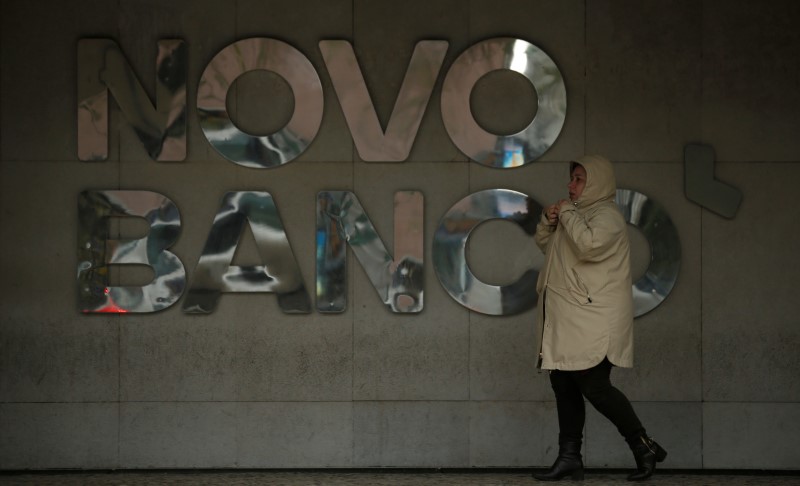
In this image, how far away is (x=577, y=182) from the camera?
18.4 feet

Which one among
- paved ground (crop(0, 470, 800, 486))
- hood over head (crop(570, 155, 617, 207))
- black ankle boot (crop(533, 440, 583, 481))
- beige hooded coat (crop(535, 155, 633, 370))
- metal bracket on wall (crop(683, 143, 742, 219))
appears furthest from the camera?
metal bracket on wall (crop(683, 143, 742, 219))

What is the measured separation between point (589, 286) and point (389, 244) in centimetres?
147

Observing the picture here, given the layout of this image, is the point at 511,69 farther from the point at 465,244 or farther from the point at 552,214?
the point at 552,214

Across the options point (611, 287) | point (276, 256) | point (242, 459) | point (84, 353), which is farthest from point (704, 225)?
point (84, 353)

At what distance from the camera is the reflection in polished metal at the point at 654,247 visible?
252 inches

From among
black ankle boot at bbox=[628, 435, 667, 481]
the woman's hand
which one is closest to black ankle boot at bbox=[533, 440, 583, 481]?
black ankle boot at bbox=[628, 435, 667, 481]

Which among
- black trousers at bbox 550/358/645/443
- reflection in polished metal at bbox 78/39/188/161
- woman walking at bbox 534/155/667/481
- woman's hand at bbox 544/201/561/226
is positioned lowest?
black trousers at bbox 550/358/645/443

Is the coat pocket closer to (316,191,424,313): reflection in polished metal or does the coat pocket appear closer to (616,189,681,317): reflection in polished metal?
(616,189,681,317): reflection in polished metal

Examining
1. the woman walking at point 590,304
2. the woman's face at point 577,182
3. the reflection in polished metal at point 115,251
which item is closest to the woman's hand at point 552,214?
the woman walking at point 590,304

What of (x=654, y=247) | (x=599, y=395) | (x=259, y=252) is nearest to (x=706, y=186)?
(x=654, y=247)

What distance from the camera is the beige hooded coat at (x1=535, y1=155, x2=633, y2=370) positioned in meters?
5.38

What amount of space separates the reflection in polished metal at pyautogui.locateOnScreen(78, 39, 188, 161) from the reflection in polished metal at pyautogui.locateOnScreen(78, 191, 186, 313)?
0.92 ft

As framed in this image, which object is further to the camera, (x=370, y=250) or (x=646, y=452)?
(x=370, y=250)

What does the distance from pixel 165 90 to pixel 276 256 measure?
4.02 feet
